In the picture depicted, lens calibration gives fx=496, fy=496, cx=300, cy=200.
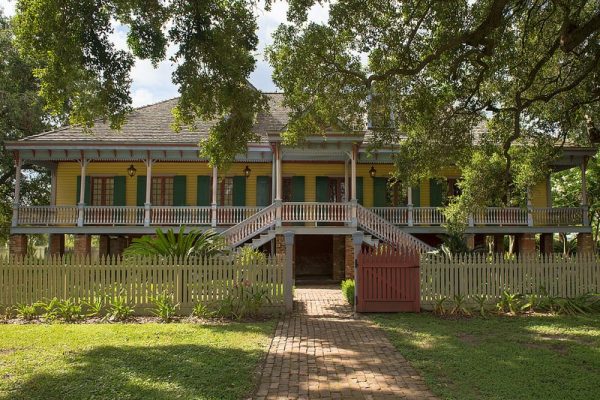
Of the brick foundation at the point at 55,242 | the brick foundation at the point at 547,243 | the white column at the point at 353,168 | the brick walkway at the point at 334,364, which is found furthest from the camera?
the brick foundation at the point at 547,243

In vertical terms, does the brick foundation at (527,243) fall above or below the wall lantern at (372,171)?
below

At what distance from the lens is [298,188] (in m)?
22.0

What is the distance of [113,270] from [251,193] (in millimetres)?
11362

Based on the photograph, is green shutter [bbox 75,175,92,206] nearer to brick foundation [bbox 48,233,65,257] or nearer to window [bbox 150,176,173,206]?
brick foundation [bbox 48,233,65,257]

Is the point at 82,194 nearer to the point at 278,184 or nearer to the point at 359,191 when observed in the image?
the point at 278,184

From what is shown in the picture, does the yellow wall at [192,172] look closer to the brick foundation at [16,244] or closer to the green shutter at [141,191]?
the green shutter at [141,191]

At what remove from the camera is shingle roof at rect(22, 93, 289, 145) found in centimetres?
2014

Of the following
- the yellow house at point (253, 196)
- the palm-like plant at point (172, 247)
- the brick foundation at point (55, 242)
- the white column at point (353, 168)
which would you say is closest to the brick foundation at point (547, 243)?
the yellow house at point (253, 196)

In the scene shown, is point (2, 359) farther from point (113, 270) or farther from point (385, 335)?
point (385, 335)

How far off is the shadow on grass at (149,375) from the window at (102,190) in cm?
1556

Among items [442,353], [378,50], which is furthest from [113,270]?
[378,50]

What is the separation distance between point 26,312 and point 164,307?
3003 millimetres

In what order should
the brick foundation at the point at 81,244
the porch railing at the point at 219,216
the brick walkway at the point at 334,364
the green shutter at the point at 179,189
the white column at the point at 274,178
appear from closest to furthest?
1. the brick walkway at the point at 334,364
2. the white column at the point at 274,178
3. the porch railing at the point at 219,216
4. the brick foundation at the point at 81,244
5. the green shutter at the point at 179,189

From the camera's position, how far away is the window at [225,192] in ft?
72.6
